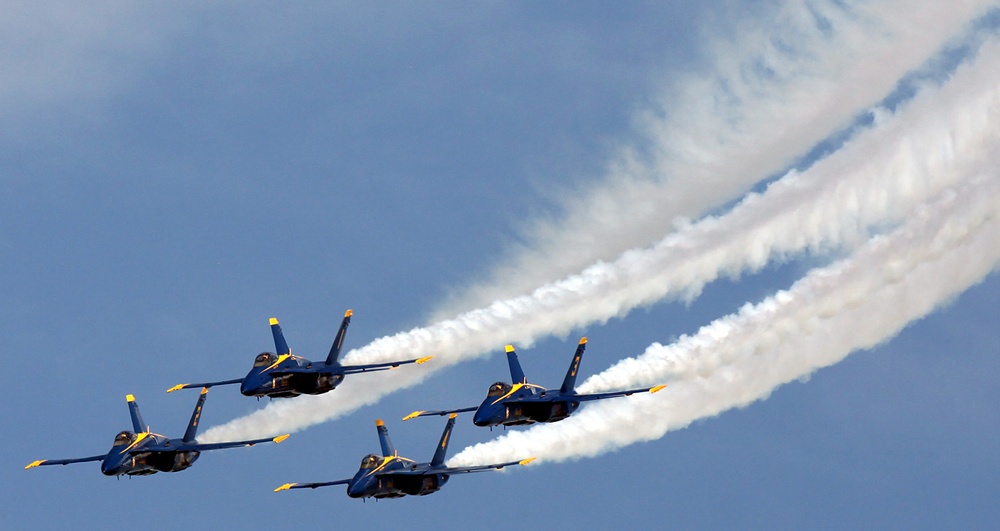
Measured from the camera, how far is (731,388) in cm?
10038

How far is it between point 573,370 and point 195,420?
929 inches

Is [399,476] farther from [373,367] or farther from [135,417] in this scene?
[135,417]

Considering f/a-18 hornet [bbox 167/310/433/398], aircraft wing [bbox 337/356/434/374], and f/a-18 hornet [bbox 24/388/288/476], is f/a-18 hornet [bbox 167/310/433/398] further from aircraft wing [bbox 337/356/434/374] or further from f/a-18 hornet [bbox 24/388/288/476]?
f/a-18 hornet [bbox 24/388/288/476]

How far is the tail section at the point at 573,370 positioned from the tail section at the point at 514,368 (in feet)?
7.99

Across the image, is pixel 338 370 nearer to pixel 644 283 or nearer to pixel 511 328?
pixel 511 328

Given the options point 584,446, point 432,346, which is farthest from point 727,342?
point 432,346

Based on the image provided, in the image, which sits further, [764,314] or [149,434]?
[149,434]

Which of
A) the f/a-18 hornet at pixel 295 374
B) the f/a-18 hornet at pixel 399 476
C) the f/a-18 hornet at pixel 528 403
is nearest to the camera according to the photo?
the f/a-18 hornet at pixel 528 403

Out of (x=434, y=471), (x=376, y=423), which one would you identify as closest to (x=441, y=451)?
(x=434, y=471)

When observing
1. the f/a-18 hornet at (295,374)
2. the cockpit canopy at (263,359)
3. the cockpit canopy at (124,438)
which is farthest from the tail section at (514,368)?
the cockpit canopy at (124,438)

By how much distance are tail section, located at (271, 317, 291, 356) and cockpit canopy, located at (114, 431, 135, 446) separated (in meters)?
9.86

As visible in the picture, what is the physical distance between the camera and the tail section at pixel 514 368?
102 meters

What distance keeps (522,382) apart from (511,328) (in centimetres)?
347

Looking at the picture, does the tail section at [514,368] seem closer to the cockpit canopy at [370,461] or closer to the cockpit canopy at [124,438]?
the cockpit canopy at [370,461]
